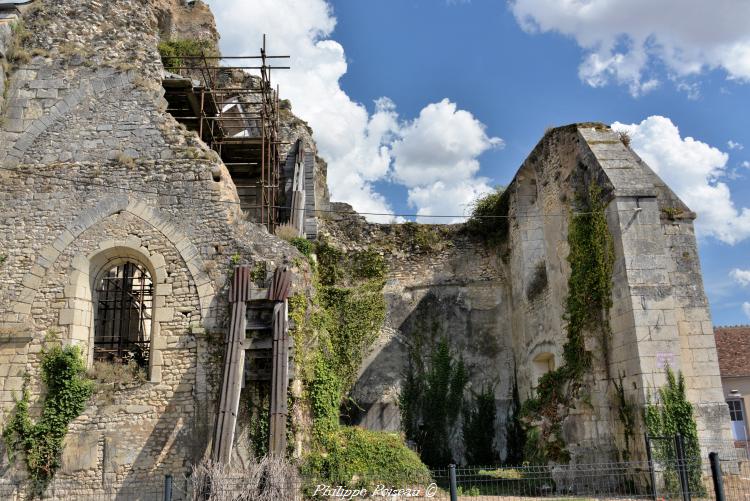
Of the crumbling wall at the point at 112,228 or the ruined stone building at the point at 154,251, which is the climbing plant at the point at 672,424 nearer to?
the ruined stone building at the point at 154,251

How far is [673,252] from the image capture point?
1140 cm

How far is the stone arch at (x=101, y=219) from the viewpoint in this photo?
1067 cm

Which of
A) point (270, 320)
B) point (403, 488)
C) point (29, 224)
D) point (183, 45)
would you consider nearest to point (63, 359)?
point (29, 224)

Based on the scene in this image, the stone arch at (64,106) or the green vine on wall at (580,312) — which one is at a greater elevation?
the stone arch at (64,106)

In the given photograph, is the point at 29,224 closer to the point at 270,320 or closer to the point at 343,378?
the point at 270,320

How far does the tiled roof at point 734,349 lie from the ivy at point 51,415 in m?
20.1

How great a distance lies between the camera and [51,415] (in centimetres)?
1002

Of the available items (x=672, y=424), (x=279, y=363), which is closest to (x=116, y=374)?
(x=279, y=363)

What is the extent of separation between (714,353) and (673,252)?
189 centimetres

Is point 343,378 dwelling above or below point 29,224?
below

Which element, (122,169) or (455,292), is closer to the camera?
(122,169)

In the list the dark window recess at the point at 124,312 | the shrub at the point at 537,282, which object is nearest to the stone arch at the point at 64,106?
the dark window recess at the point at 124,312

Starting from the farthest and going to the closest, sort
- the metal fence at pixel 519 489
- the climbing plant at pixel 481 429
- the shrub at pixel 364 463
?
the climbing plant at pixel 481 429, the shrub at pixel 364 463, the metal fence at pixel 519 489

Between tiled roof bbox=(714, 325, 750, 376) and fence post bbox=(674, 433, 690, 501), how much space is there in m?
14.2
